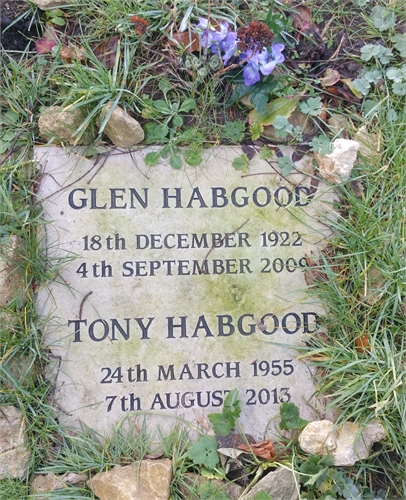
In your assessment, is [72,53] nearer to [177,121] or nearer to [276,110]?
[177,121]

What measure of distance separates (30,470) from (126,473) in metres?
0.39

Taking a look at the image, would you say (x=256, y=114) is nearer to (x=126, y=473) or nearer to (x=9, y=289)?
(x=9, y=289)

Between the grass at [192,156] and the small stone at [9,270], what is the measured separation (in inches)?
1.0

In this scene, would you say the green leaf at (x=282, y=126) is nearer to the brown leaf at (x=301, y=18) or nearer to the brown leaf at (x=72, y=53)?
the brown leaf at (x=301, y=18)

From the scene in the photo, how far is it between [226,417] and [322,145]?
3.91 feet

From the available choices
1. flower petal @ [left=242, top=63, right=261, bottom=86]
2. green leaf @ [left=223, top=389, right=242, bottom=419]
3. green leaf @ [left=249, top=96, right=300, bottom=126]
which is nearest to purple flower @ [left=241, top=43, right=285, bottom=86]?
flower petal @ [left=242, top=63, right=261, bottom=86]

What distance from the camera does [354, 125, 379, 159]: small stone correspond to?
92.7 inches

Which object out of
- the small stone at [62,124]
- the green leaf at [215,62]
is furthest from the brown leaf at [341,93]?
the small stone at [62,124]

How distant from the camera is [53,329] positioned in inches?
88.0

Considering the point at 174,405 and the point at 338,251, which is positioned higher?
the point at 338,251

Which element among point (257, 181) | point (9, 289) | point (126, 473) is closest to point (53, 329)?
point (9, 289)

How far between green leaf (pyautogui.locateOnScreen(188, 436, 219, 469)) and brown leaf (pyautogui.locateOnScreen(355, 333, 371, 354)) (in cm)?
70

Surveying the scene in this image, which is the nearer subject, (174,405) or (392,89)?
(174,405)

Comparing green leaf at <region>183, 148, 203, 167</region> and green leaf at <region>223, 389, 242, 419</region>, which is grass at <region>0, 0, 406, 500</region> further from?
green leaf at <region>223, 389, 242, 419</region>
